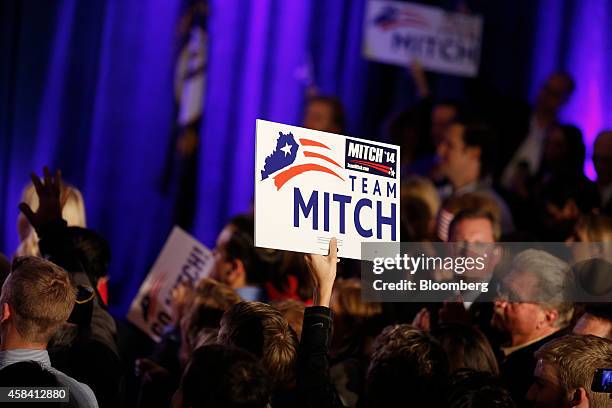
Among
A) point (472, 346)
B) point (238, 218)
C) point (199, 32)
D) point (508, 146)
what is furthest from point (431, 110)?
point (472, 346)

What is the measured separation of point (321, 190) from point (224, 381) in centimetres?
96

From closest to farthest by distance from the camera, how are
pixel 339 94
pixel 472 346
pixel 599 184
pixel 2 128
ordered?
pixel 472 346 → pixel 599 184 → pixel 2 128 → pixel 339 94

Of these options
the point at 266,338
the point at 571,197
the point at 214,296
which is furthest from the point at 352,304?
the point at 571,197

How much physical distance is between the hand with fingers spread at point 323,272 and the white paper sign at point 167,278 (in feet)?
5.85

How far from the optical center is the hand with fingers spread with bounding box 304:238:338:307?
9.33 ft

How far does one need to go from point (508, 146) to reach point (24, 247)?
14.5 ft

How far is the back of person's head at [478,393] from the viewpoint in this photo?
2.63 m

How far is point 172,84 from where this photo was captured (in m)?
7.78

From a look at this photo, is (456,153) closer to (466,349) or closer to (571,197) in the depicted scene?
(571,197)

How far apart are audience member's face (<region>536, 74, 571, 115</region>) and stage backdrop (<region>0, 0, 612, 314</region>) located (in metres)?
0.90

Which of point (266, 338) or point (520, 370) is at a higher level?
point (266, 338)

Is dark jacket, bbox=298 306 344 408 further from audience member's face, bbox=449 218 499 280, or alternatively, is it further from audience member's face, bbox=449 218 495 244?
audience member's face, bbox=449 218 495 244

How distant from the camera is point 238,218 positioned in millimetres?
4621

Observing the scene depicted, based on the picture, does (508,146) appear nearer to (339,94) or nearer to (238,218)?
(339,94)
